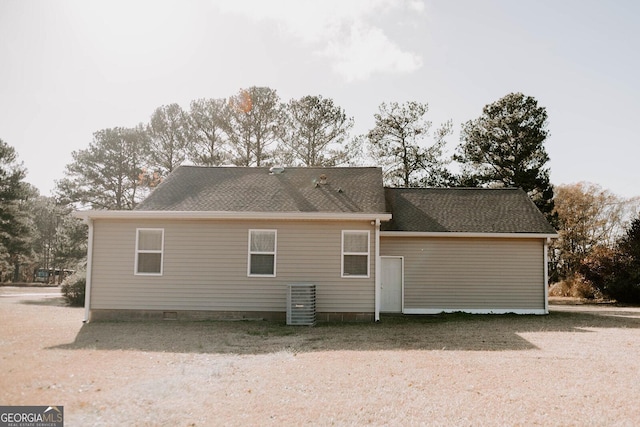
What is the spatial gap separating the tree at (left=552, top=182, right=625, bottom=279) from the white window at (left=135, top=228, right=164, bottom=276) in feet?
90.1

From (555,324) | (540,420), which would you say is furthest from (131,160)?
(540,420)

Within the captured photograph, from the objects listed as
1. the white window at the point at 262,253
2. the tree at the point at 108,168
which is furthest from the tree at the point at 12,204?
the white window at the point at 262,253

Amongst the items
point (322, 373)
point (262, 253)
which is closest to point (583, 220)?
point (262, 253)

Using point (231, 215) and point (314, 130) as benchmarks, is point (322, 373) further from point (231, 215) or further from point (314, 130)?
point (314, 130)

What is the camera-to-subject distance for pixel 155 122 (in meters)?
31.0

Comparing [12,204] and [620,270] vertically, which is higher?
[12,204]

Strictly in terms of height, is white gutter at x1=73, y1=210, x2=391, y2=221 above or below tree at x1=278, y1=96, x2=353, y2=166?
below

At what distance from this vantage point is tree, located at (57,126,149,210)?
31344 mm

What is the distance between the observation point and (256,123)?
29438 mm

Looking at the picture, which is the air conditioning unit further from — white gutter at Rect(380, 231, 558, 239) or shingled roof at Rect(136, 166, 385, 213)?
white gutter at Rect(380, 231, 558, 239)

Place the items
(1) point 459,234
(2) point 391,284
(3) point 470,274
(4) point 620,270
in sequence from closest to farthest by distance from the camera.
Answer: (1) point 459,234 → (3) point 470,274 → (2) point 391,284 → (4) point 620,270

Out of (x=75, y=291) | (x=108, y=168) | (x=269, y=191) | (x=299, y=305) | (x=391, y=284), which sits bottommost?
(x=75, y=291)

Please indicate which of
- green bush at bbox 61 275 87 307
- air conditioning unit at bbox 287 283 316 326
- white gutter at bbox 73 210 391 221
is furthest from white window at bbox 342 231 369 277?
green bush at bbox 61 275 87 307

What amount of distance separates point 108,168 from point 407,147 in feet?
60.3
